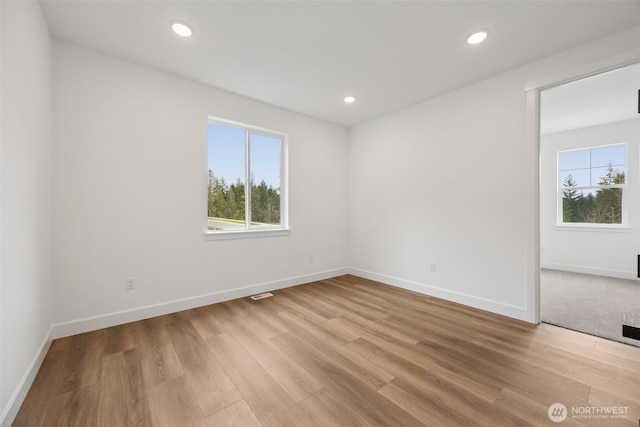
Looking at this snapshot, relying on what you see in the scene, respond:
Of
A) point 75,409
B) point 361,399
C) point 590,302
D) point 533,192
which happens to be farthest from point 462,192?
point 75,409

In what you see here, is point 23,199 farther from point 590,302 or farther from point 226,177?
point 590,302

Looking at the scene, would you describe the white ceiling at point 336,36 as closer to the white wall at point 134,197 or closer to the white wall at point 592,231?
the white wall at point 134,197

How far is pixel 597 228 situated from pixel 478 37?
4757mm

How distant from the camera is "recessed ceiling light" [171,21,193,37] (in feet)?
6.99

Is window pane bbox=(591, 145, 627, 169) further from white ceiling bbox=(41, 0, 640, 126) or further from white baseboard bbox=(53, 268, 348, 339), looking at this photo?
white baseboard bbox=(53, 268, 348, 339)

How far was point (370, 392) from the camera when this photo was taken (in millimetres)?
1627

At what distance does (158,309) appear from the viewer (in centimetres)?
281

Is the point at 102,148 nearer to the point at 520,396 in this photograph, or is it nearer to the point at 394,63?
the point at 394,63

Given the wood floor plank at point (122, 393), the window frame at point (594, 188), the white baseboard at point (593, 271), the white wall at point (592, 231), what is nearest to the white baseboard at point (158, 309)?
the wood floor plank at point (122, 393)

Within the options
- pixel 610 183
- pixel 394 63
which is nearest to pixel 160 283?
pixel 394 63

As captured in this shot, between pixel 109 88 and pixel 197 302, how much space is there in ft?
7.92

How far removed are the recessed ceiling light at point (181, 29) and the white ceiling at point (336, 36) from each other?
0.19 ft

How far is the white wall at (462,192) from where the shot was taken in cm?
271

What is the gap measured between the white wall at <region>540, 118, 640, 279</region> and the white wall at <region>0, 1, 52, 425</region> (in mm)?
7412
